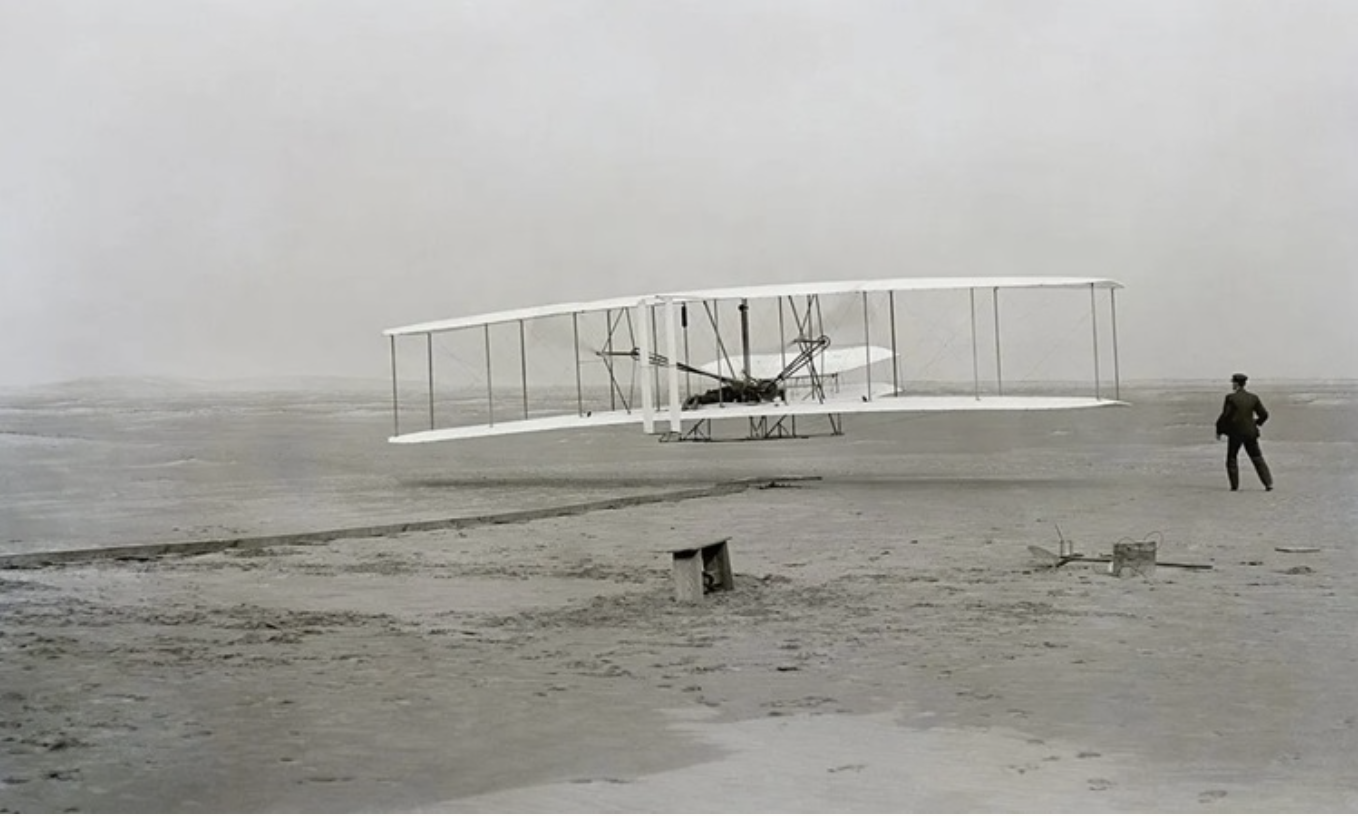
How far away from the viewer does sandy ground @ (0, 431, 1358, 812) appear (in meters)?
3.98

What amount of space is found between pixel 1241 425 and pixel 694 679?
6.81m

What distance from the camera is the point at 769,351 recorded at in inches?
597

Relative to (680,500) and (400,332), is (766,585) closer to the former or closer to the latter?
(680,500)

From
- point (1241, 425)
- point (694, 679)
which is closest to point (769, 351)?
point (1241, 425)

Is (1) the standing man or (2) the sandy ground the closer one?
(2) the sandy ground

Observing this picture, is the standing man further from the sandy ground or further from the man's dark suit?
the sandy ground

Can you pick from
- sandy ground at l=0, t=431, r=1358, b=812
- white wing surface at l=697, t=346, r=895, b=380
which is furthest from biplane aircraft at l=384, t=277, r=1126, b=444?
sandy ground at l=0, t=431, r=1358, b=812

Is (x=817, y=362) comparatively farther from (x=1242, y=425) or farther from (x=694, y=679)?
(x=694, y=679)

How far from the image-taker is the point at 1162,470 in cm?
1268

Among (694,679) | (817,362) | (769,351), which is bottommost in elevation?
(694,679)

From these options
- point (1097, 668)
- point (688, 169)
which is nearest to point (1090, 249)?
point (688, 169)

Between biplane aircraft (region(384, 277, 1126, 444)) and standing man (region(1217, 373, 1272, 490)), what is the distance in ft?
3.45

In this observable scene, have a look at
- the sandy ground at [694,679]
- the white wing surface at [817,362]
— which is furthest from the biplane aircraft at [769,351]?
the sandy ground at [694,679]

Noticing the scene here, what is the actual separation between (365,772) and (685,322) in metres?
9.61
